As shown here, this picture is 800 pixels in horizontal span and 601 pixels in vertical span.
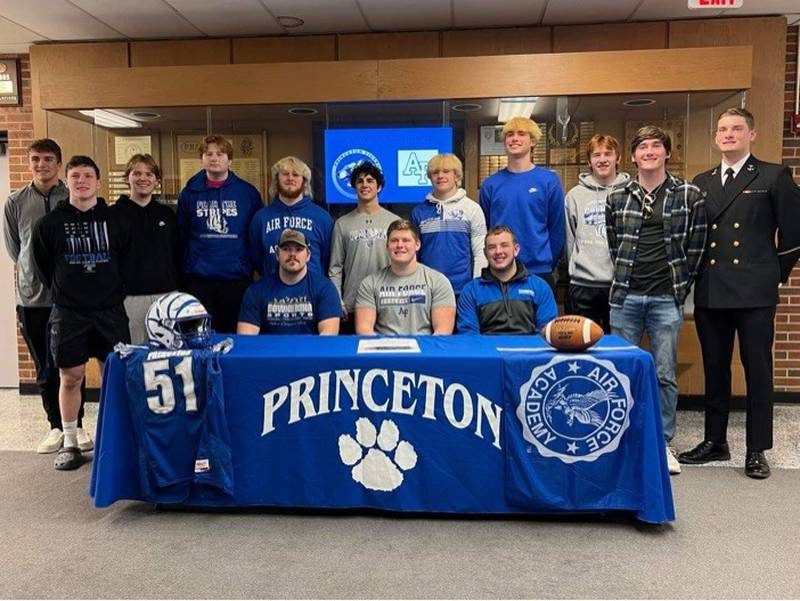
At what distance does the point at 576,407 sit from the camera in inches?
105

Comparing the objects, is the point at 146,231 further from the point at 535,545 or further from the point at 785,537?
the point at 785,537

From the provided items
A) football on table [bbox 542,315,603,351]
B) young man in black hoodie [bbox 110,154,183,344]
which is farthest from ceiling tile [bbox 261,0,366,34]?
football on table [bbox 542,315,603,351]

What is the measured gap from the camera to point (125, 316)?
366 cm

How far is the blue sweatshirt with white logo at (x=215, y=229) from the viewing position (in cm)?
399

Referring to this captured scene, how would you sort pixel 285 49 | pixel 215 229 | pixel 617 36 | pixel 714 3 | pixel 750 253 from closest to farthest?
pixel 750 253 < pixel 714 3 < pixel 215 229 < pixel 617 36 < pixel 285 49

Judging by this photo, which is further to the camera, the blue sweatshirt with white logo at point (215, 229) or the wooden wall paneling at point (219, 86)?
the wooden wall paneling at point (219, 86)

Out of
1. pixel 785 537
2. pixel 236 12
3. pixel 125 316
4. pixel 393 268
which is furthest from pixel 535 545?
pixel 236 12

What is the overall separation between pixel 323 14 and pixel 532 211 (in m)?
2.04

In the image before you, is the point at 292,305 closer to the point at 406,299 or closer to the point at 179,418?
the point at 406,299

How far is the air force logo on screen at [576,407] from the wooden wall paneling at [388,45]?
3083 millimetres

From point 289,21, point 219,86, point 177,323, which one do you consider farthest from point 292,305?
point 289,21

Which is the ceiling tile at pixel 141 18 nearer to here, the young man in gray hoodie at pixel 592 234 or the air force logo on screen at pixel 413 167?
the air force logo on screen at pixel 413 167

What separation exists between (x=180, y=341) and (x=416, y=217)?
1.67 metres

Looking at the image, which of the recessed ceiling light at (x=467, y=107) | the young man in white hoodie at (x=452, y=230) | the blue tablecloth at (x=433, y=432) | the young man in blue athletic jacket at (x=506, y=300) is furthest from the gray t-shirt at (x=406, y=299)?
the recessed ceiling light at (x=467, y=107)
